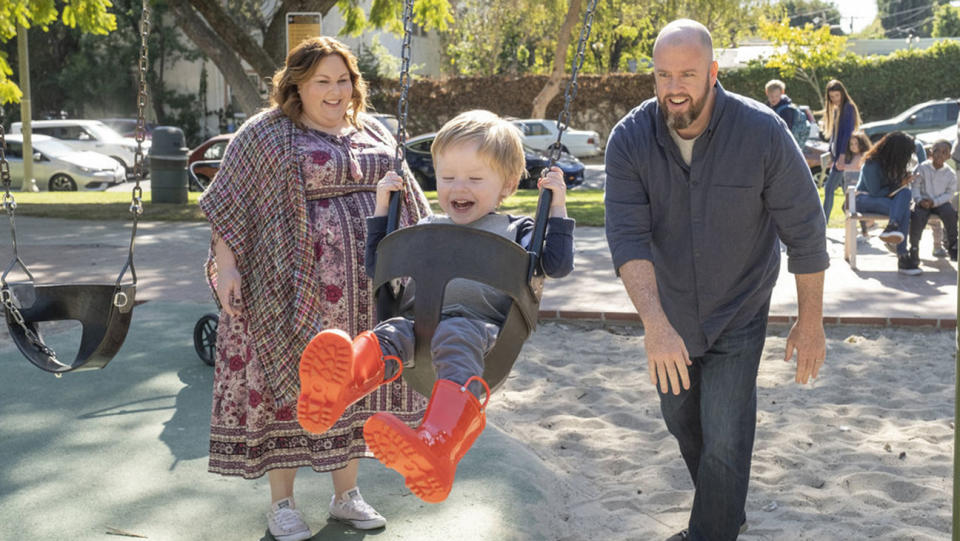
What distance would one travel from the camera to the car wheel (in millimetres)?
22250

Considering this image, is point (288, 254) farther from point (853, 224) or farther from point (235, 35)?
point (235, 35)

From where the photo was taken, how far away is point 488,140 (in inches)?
112

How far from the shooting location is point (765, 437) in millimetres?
5051

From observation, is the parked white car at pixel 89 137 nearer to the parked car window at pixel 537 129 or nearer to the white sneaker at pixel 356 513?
the parked car window at pixel 537 129

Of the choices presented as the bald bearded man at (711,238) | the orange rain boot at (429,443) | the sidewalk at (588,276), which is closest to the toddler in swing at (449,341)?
the orange rain boot at (429,443)

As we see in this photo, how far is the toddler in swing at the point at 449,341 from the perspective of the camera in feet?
7.76

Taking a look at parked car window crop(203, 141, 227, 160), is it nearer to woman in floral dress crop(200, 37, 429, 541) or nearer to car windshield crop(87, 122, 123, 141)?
car windshield crop(87, 122, 123, 141)

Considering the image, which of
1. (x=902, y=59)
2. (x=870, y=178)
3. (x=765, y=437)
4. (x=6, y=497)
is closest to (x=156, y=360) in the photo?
→ (x=6, y=497)

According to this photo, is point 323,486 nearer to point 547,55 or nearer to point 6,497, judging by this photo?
point 6,497

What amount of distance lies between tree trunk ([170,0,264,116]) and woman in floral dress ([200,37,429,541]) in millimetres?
12574

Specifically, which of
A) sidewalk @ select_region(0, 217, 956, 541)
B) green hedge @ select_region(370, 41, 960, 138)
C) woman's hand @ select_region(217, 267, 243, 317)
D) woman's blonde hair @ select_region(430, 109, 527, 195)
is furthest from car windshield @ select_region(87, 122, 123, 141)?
woman's blonde hair @ select_region(430, 109, 527, 195)

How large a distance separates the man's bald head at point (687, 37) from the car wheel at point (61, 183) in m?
21.7

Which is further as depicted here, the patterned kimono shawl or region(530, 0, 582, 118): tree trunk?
region(530, 0, 582, 118): tree trunk

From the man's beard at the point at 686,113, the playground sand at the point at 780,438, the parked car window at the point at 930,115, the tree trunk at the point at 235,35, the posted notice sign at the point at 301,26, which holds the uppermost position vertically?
the tree trunk at the point at 235,35
